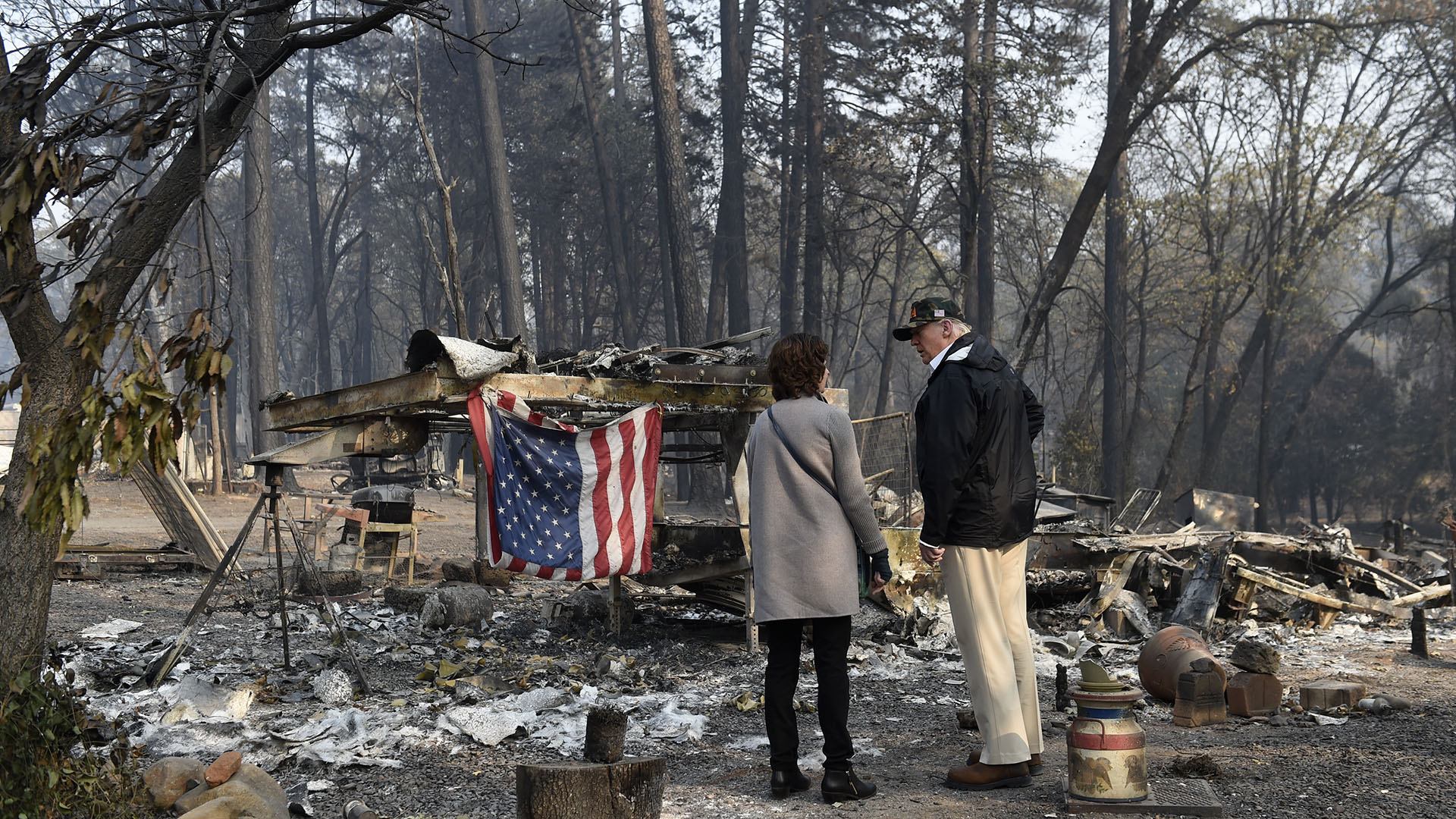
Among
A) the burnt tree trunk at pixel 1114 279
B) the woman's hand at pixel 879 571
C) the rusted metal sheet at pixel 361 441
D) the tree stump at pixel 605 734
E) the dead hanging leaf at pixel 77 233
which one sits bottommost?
the tree stump at pixel 605 734

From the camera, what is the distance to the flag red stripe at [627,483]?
805 cm

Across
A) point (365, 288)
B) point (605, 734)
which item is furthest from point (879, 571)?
point (365, 288)

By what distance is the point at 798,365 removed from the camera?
4656mm

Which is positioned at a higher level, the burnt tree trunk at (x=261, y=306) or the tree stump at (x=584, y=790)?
the burnt tree trunk at (x=261, y=306)

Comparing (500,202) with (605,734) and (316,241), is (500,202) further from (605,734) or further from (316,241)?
(605,734)

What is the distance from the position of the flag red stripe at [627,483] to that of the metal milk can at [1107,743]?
4.32 meters

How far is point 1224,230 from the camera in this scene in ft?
78.7

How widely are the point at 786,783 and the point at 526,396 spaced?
3.73 m

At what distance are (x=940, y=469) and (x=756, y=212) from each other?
103 ft

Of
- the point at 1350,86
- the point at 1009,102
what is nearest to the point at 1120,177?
the point at 1350,86

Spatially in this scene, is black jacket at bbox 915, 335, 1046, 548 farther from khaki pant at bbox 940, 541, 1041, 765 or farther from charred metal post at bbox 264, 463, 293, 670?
charred metal post at bbox 264, 463, 293, 670

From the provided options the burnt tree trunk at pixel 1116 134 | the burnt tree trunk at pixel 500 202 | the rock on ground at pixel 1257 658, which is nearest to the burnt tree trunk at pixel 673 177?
the burnt tree trunk at pixel 500 202

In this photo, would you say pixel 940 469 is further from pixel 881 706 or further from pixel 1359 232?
pixel 1359 232

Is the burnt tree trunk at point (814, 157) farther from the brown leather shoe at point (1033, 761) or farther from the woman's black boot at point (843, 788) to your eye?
the woman's black boot at point (843, 788)
